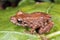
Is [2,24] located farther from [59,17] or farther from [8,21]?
[59,17]

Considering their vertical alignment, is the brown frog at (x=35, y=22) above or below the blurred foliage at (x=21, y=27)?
above

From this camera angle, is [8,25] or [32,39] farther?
[8,25]

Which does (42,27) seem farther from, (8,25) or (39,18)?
(8,25)

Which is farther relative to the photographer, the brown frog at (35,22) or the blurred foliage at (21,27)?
the brown frog at (35,22)

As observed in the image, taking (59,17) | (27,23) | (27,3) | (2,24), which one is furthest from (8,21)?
(27,3)

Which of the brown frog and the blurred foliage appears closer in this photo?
the blurred foliage

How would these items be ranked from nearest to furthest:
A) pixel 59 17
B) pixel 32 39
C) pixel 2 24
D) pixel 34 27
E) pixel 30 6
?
Answer: pixel 32 39, pixel 34 27, pixel 2 24, pixel 59 17, pixel 30 6

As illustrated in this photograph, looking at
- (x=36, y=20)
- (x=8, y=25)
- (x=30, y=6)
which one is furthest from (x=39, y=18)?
(x=30, y=6)

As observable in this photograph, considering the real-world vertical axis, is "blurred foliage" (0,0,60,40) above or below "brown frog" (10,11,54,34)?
below

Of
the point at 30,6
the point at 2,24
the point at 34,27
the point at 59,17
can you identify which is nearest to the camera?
the point at 34,27
